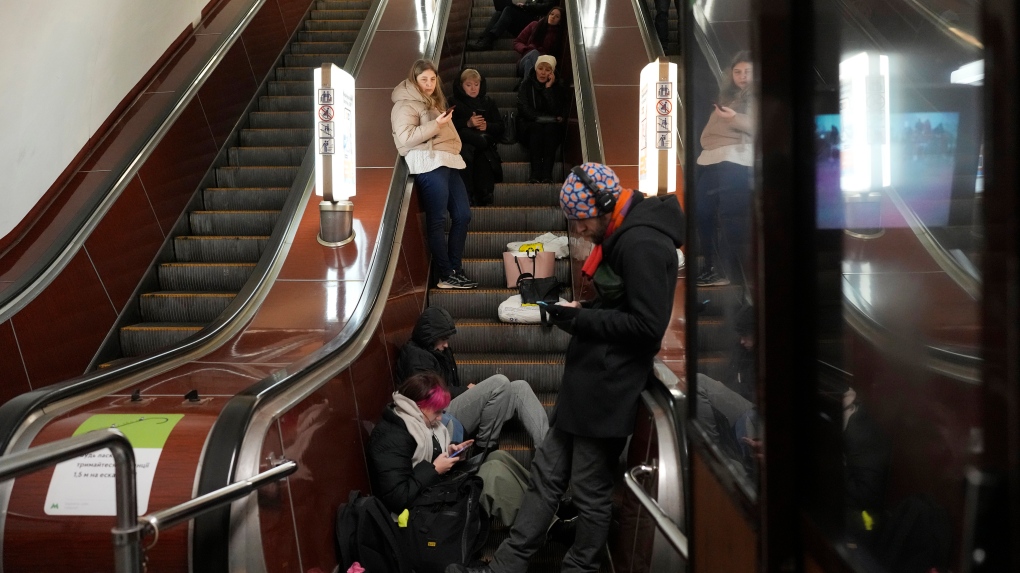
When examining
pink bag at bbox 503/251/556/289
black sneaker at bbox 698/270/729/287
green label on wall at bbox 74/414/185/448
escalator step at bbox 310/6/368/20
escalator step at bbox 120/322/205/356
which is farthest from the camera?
escalator step at bbox 310/6/368/20

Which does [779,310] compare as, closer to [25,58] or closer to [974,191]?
A: [974,191]

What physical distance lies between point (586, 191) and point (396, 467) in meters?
→ 1.51

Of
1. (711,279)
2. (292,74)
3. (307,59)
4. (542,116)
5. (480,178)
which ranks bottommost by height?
(711,279)

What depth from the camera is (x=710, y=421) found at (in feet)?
5.49

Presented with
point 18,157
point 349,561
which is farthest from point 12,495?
point 18,157

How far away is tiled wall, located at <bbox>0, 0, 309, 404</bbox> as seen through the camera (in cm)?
460

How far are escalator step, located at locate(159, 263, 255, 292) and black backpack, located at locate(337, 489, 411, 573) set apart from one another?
3.06 meters

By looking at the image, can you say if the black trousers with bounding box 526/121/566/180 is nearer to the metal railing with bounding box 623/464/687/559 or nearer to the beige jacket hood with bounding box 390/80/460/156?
the beige jacket hood with bounding box 390/80/460/156

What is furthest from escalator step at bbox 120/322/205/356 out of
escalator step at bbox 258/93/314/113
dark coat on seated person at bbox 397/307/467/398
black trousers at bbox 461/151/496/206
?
escalator step at bbox 258/93/314/113

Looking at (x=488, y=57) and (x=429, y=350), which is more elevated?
(x=488, y=57)

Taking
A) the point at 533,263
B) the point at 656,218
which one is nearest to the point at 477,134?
the point at 533,263

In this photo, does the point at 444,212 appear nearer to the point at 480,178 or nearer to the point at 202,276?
the point at 480,178

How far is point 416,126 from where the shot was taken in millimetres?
5980

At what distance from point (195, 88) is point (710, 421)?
6.29 metres
